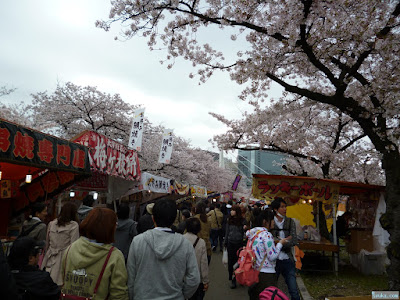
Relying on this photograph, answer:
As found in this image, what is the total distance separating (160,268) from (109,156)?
7204 millimetres

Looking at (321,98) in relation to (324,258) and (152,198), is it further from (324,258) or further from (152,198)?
(152,198)

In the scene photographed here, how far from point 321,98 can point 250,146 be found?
8563mm

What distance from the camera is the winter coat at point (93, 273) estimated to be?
98.7 inches

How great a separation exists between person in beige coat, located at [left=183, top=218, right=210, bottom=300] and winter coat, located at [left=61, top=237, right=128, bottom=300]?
79.5 inches

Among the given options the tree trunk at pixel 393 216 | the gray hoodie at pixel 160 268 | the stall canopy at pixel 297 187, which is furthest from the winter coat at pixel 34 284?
the stall canopy at pixel 297 187

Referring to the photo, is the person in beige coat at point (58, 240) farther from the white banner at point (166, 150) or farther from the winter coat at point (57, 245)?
the white banner at point (166, 150)

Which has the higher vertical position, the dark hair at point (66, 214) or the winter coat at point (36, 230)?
the dark hair at point (66, 214)

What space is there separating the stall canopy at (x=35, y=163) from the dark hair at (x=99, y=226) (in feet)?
10.8

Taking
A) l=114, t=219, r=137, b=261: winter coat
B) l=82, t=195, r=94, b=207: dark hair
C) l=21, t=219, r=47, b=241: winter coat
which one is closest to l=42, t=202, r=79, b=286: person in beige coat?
l=21, t=219, r=47, b=241: winter coat

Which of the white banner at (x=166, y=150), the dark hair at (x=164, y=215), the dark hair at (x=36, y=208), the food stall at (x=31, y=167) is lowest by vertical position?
the dark hair at (x=36, y=208)

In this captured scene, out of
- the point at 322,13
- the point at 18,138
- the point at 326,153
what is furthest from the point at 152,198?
the point at 322,13

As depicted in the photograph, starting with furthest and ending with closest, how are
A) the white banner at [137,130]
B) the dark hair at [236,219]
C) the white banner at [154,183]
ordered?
1. the white banner at [137,130]
2. the white banner at [154,183]
3. the dark hair at [236,219]

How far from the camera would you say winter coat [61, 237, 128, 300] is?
8.22 feet

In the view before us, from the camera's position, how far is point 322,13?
6586 millimetres
